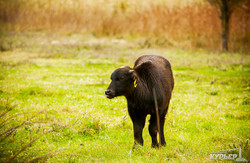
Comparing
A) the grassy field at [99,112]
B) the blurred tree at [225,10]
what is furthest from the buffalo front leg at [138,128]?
the blurred tree at [225,10]

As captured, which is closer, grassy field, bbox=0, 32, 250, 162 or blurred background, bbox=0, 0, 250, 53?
grassy field, bbox=0, 32, 250, 162

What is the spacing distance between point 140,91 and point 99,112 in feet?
8.95

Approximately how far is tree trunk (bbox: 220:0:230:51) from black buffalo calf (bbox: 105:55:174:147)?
1794 centimetres

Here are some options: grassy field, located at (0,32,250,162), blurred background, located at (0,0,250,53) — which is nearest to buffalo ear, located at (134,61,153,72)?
grassy field, located at (0,32,250,162)

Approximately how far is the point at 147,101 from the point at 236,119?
3.86 m

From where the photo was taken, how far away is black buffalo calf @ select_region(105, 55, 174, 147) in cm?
530

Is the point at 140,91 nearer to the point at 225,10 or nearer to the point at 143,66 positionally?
the point at 143,66

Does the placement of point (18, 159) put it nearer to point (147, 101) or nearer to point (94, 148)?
point (94, 148)

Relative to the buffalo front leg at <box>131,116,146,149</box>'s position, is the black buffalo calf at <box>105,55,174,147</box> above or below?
above

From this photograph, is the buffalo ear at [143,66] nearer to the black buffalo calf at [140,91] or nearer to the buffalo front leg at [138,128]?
the black buffalo calf at [140,91]

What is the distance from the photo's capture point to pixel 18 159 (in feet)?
16.1

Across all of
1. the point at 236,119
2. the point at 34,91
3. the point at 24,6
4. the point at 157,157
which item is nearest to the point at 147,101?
the point at 157,157

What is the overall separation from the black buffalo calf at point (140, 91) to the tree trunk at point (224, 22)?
1794cm

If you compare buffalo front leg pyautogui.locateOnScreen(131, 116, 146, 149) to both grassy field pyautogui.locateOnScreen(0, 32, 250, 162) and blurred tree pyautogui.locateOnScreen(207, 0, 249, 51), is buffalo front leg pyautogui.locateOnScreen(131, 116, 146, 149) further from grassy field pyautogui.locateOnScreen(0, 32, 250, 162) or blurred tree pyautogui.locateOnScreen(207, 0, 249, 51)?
blurred tree pyautogui.locateOnScreen(207, 0, 249, 51)
